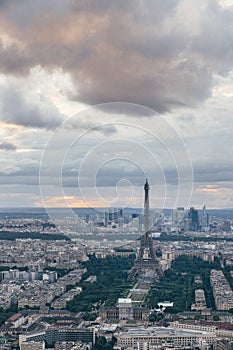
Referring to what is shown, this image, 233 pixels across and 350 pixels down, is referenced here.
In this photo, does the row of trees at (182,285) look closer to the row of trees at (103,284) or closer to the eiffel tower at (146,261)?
the eiffel tower at (146,261)

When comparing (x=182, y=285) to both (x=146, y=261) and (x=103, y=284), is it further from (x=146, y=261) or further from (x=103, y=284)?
(x=146, y=261)

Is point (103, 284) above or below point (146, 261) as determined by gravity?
below

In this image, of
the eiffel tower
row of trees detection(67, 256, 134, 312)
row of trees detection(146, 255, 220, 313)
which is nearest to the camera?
row of trees detection(67, 256, 134, 312)

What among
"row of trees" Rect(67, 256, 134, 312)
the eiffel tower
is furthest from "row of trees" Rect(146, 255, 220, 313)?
"row of trees" Rect(67, 256, 134, 312)

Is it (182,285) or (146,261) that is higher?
(146,261)

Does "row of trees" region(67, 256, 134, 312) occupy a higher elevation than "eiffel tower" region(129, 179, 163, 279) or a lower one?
lower

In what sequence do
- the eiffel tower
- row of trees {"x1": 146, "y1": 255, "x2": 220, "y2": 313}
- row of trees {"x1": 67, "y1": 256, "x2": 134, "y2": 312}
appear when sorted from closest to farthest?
row of trees {"x1": 67, "y1": 256, "x2": 134, "y2": 312} < row of trees {"x1": 146, "y1": 255, "x2": 220, "y2": 313} < the eiffel tower

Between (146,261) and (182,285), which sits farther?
(146,261)

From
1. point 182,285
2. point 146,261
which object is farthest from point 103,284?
point 146,261

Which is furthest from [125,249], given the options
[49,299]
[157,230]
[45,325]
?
[45,325]

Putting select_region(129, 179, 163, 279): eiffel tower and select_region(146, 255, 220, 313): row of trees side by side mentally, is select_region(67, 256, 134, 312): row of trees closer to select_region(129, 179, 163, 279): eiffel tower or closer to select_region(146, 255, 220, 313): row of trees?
select_region(129, 179, 163, 279): eiffel tower

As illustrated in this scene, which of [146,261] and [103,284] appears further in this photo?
[146,261]

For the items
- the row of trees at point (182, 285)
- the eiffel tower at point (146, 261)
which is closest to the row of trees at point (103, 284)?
the eiffel tower at point (146, 261)
